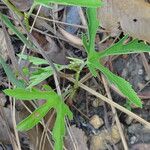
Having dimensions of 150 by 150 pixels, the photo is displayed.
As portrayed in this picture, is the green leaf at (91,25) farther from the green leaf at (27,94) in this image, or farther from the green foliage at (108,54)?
the green leaf at (27,94)

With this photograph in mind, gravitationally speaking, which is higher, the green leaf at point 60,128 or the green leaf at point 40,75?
the green leaf at point 40,75

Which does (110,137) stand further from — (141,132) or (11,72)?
(11,72)

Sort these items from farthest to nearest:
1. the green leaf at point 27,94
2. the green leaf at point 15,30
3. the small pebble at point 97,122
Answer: the small pebble at point 97,122 < the green leaf at point 15,30 < the green leaf at point 27,94

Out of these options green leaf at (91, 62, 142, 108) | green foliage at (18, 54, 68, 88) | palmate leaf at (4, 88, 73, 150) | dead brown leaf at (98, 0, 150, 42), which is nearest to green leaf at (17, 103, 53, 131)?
palmate leaf at (4, 88, 73, 150)

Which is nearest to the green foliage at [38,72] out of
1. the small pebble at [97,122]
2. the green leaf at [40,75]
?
the green leaf at [40,75]

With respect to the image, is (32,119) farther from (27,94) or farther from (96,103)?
Result: (96,103)

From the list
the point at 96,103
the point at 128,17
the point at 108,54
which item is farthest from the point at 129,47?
the point at 96,103

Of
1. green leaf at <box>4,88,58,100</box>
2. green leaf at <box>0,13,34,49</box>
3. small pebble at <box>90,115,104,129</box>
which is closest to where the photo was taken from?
green leaf at <box>4,88,58,100</box>

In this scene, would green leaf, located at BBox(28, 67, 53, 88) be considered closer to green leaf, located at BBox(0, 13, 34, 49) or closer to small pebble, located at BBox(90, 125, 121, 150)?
green leaf, located at BBox(0, 13, 34, 49)

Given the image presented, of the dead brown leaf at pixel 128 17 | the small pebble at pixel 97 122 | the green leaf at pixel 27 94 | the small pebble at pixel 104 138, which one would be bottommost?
the small pebble at pixel 104 138
